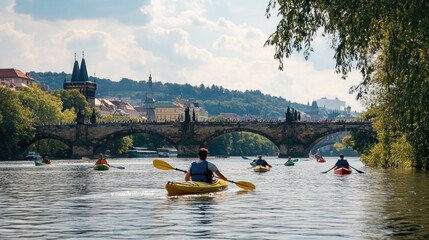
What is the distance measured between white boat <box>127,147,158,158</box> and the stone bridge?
45.0 ft

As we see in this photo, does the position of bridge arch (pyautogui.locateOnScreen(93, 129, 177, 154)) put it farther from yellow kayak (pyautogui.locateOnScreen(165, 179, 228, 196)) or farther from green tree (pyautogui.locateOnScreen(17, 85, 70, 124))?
yellow kayak (pyautogui.locateOnScreen(165, 179, 228, 196))

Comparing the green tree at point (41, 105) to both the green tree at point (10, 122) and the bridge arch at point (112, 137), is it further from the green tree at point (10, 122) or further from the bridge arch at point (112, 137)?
the green tree at point (10, 122)

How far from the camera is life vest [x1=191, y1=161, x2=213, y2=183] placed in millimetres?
33281

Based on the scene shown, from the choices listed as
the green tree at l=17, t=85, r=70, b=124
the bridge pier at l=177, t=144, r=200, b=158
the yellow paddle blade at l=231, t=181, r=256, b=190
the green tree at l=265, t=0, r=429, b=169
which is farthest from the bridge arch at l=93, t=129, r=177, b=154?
the green tree at l=265, t=0, r=429, b=169

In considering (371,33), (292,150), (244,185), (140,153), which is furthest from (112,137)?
(371,33)

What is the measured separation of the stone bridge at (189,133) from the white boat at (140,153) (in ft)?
45.0

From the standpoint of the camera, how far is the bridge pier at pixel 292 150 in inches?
5925

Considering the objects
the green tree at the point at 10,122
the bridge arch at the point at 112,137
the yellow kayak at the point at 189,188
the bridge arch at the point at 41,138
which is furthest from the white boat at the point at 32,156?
the yellow kayak at the point at 189,188

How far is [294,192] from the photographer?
3719cm

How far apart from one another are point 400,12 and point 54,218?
10669 mm

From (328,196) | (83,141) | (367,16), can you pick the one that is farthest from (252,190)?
(83,141)

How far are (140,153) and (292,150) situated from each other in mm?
39200

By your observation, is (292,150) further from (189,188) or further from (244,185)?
(189,188)

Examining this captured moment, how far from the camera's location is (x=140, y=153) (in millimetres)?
180000
